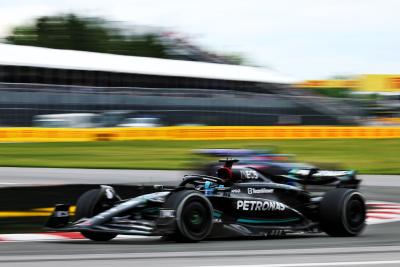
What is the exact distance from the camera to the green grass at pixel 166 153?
79.8 ft

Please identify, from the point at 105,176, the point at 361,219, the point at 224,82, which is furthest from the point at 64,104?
the point at 361,219

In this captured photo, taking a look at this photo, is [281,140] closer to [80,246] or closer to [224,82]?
[224,82]

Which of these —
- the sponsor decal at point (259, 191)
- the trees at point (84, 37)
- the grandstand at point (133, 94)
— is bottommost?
the sponsor decal at point (259, 191)

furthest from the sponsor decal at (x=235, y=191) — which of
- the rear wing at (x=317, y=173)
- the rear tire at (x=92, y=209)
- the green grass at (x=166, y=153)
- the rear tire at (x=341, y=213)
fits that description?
the green grass at (x=166, y=153)

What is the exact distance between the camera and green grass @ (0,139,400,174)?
24.3 metres

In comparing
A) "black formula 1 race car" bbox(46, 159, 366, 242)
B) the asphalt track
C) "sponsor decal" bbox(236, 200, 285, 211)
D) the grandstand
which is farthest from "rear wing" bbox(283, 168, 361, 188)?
the grandstand

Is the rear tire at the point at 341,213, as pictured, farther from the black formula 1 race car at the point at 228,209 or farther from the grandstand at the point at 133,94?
the grandstand at the point at 133,94

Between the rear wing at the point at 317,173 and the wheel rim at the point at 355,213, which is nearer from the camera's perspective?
the wheel rim at the point at 355,213

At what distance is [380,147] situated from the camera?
32.7 metres

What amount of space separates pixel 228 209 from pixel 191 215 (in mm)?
704

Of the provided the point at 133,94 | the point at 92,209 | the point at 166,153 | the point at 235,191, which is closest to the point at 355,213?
the point at 235,191

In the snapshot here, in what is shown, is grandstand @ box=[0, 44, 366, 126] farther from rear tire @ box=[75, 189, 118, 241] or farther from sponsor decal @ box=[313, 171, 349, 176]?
rear tire @ box=[75, 189, 118, 241]

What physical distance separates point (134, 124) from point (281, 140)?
6000 millimetres

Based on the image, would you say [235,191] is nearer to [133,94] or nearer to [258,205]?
[258,205]
